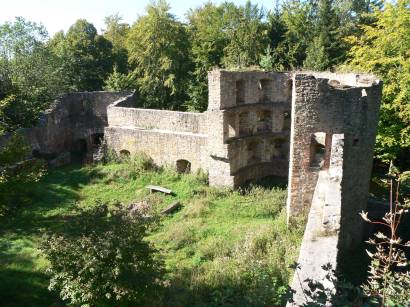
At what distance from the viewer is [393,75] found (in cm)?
1905

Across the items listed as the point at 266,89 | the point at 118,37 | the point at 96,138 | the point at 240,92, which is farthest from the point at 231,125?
the point at 118,37

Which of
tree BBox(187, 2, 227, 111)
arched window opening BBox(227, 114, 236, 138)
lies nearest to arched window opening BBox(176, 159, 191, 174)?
arched window opening BBox(227, 114, 236, 138)

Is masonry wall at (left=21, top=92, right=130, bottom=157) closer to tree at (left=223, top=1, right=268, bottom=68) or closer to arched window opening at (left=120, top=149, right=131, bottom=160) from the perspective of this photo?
arched window opening at (left=120, top=149, right=131, bottom=160)

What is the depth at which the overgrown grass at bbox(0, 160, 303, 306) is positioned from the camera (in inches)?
397

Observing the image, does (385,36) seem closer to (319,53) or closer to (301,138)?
(319,53)

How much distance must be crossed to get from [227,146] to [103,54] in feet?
69.8

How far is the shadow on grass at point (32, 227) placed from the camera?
10.6m

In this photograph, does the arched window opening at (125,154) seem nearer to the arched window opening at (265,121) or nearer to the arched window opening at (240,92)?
the arched window opening at (240,92)

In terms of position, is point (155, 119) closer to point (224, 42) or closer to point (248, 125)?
point (248, 125)

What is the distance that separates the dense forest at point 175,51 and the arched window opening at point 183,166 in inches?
313

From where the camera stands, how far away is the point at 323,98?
37.2 feet

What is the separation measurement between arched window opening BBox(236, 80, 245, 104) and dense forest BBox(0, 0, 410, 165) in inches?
189

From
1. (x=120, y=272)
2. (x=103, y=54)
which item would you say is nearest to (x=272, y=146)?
(x=120, y=272)

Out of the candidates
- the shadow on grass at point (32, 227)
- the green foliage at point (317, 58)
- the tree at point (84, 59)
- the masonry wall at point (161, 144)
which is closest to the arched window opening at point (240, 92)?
the masonry wall at point (161, 144)
